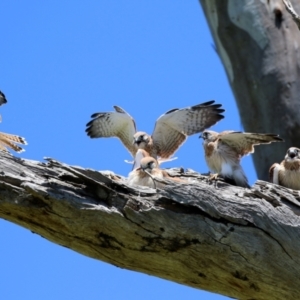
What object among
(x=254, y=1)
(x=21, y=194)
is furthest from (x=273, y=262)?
(x=254, y=1)

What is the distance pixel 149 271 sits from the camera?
4773 mm

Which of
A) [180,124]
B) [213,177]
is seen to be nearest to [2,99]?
[213,177]

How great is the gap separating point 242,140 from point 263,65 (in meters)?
1.06

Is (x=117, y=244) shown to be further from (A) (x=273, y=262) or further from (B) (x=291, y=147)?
(B) (x=291, y=147)

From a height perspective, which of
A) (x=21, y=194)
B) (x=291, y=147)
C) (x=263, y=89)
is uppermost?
(x=263, y=89)

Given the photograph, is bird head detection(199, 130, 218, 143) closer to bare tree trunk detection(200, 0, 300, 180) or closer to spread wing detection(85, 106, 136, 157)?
bare tree trunk detection(200, 0, 300, 180)

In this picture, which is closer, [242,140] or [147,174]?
[147,174]

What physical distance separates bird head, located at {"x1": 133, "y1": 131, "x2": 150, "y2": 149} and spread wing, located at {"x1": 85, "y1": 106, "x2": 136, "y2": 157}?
0.18 m

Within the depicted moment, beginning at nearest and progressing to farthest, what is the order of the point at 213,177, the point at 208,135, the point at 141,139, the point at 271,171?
the point at 213,177 → the point at 271,171 → the point at 208,135 → the point at 141,139

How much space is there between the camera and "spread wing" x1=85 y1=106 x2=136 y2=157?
25.4 feet

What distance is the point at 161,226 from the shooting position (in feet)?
15.1

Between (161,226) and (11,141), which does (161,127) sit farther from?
Result: (161,226)

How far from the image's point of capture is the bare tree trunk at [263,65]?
6996mm

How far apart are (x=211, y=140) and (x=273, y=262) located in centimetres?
234
